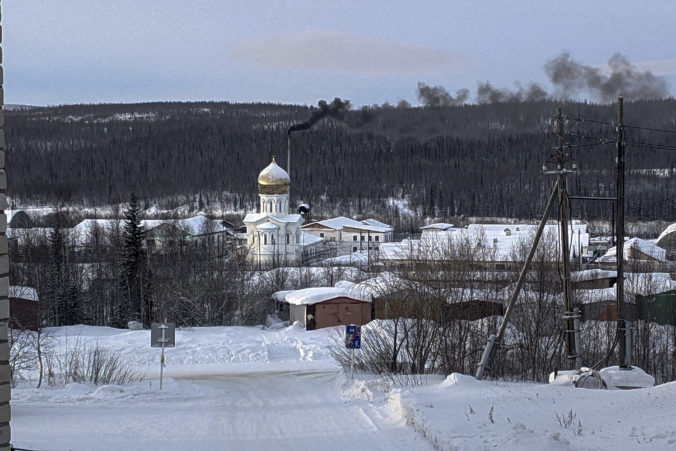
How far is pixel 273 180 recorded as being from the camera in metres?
76.2

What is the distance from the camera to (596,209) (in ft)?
457

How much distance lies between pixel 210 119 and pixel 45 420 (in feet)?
617

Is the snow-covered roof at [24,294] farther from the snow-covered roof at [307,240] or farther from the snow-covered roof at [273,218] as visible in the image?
the snow-covered roof at [307,240]

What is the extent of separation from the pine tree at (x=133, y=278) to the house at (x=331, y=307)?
10.4 meters

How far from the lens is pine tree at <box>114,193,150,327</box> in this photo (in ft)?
151

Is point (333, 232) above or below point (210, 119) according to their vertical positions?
below

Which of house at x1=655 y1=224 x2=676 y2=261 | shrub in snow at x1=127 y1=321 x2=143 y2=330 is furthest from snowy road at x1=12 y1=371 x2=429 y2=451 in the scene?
house at x1=655 y1=224 x2=676 y2=261

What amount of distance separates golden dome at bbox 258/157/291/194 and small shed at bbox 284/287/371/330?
3605 cm

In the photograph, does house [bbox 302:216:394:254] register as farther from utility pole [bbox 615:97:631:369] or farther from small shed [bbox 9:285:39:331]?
utility pole [bbox 615:97:631:369]

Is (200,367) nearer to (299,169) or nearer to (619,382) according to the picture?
(619,382)

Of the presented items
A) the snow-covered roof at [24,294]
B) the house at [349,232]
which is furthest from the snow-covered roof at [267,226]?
the snow-covered roof at [24,294]

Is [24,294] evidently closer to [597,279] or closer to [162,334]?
[162,334]

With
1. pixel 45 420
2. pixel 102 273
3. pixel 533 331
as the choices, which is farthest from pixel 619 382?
pixel 102 273

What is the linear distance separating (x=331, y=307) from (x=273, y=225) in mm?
37090
